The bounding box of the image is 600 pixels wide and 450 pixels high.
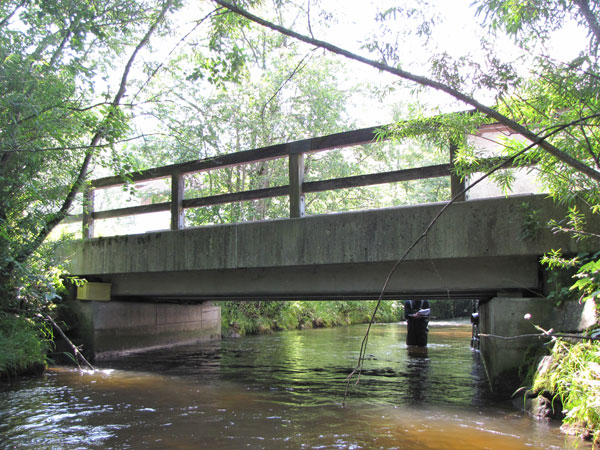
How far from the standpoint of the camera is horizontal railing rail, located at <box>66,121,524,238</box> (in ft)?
21.0

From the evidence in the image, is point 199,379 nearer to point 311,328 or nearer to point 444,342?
point 444,342

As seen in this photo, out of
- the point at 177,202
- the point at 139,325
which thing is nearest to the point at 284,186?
the point at 177,202

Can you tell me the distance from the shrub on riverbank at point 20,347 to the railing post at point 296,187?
4.94m

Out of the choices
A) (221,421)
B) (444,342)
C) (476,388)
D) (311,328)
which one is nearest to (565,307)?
(476,388)

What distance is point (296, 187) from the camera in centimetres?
736

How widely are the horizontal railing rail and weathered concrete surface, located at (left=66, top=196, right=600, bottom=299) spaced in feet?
1.37

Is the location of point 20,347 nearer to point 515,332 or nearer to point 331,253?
point 331,253

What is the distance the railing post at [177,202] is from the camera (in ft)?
28.8

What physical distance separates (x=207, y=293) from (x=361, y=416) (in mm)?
4614

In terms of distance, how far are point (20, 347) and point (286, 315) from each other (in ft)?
39.0

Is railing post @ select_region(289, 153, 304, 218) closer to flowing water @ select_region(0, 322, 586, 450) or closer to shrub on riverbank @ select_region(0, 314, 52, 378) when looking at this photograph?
flowing water @ select_region(0, 322, 586, 450)

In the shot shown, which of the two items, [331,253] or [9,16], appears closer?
[331,253]

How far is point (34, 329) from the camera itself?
870cm

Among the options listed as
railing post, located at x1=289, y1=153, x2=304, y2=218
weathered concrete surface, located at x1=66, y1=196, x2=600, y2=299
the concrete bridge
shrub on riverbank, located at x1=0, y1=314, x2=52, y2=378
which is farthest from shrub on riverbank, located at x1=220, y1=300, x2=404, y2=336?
railing post, located at x1=289, y1=153, x2=304, y2=218
